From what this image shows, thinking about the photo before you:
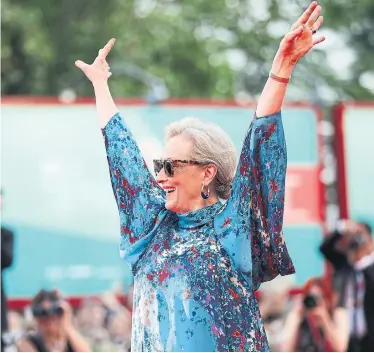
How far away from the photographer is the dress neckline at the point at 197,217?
140 inches

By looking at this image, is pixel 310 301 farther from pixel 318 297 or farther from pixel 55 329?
pixel 55 329

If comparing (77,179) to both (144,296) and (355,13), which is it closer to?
(144,296)

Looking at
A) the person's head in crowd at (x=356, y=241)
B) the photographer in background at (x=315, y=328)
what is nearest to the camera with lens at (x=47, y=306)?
the photographer in background at (x=315, y=328)

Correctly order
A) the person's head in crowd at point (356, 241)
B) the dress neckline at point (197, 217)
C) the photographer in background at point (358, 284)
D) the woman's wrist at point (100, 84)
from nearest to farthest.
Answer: the dress neckline at point (197, 217)
the woman's wrist at point (100, 84)
the photographer in background at point (358, 284)
the person's head in crowd at point (356, 241)

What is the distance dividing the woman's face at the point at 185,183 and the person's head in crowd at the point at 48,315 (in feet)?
13.2

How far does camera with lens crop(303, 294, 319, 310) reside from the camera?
8.12 meters

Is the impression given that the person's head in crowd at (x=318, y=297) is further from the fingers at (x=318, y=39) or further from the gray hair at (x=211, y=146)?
the fingers at (x=318, y=39)

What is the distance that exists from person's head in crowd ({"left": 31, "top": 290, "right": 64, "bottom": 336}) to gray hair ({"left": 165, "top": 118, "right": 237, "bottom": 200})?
4021 mm

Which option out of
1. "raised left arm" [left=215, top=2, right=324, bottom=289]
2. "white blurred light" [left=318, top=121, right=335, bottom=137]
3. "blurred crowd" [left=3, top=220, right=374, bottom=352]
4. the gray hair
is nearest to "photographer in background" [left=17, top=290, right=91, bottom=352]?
"blurred crowd" [left=3, top=220, right=374, bottom=352]

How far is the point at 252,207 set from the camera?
3.48 m

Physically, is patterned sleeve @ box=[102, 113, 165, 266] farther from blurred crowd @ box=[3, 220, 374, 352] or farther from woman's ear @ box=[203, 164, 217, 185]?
blurred crowd @ box=[3, 220, 374, 352]

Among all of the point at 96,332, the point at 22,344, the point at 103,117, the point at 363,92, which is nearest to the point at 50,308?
the point at 22,344

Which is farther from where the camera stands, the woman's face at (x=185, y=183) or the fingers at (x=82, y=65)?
the fingers at (x=82, y=65)

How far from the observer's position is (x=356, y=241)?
8305 mm
